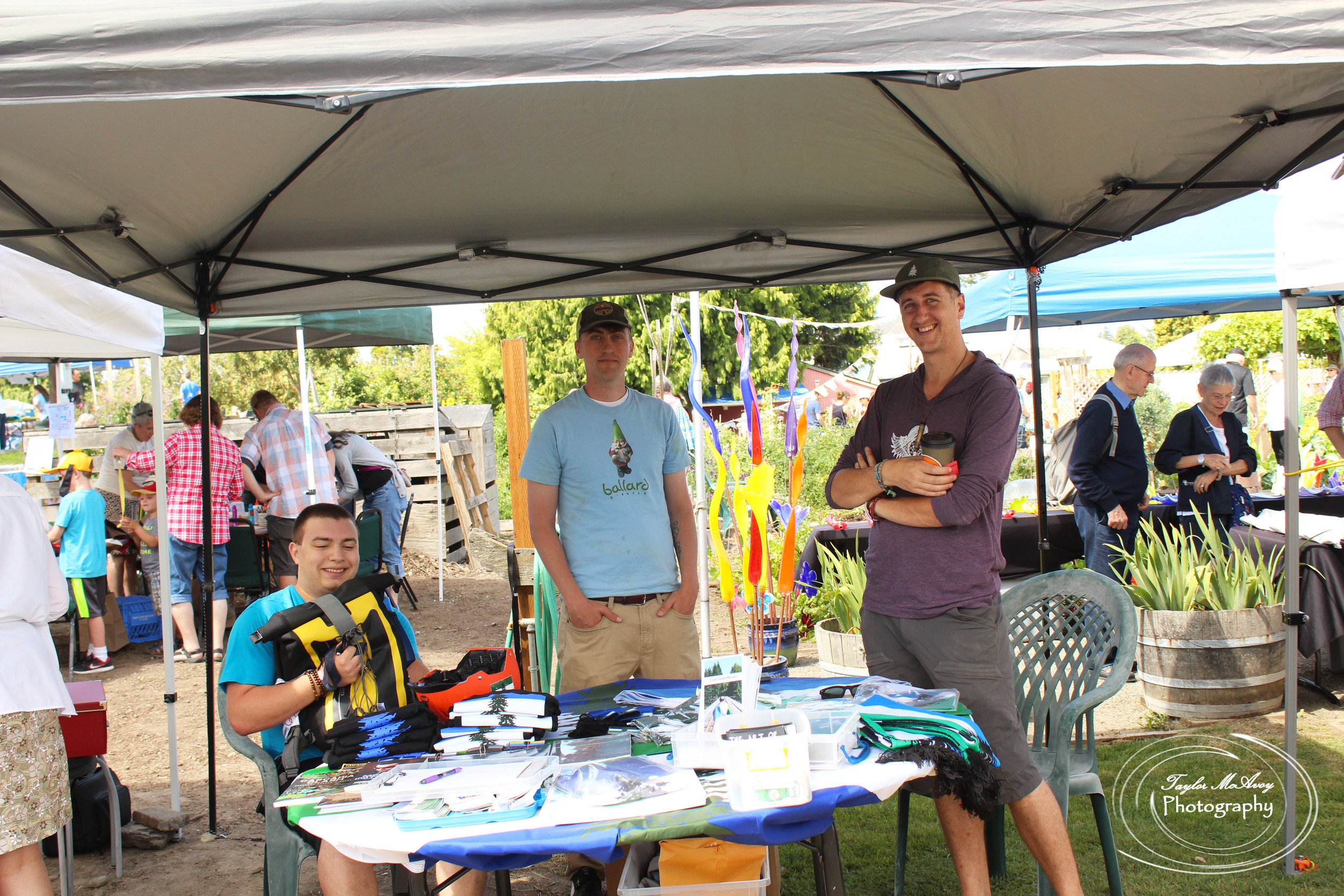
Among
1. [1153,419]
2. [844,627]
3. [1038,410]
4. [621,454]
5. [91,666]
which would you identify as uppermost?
[1153,419]

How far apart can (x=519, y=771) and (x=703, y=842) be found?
395mm

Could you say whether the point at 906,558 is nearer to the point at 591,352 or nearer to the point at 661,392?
the point at 591,352

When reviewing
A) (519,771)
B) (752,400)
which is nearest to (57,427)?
(752,400)

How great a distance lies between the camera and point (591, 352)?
291 centimetres

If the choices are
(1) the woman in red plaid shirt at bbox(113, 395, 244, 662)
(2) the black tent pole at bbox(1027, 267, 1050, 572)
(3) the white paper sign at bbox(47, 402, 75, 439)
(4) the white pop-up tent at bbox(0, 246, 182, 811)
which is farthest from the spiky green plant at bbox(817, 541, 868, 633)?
(3) the white paper sign at bbox(47, 402, 75, 439)

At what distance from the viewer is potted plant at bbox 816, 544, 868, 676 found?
4648mm

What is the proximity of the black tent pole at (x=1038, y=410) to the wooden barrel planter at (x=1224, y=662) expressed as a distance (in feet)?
2.36

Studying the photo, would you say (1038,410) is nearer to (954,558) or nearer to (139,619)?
(954,558)

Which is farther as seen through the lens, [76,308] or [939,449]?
[76,308]

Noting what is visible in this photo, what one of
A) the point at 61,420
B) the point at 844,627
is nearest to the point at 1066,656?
the point at 844,627

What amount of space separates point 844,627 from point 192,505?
4.25m

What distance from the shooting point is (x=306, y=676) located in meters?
2.14

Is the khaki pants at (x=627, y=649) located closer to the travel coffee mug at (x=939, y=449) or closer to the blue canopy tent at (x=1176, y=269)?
the travel coffee mug at (x=939, y=449)

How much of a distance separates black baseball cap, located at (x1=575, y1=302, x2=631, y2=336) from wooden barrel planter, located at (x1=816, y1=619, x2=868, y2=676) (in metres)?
2.40
